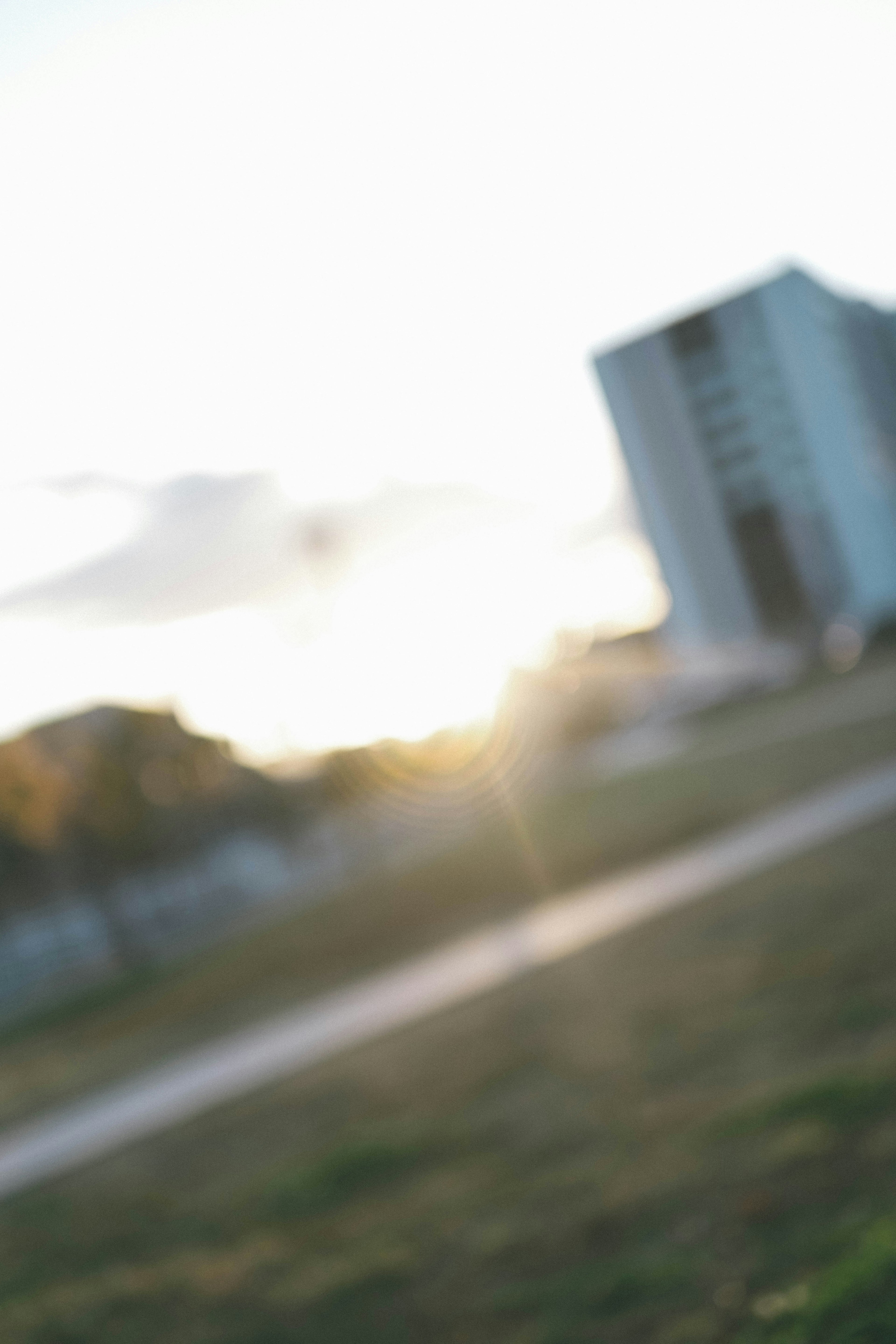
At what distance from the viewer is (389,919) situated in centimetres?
1498

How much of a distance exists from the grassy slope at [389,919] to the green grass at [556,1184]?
429cm

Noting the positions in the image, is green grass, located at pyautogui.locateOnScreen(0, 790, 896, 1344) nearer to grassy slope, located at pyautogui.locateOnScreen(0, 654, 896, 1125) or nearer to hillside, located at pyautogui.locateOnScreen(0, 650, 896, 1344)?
hillside, located at pyautogui.locateOnScreen(0, 650, 896, 1344)

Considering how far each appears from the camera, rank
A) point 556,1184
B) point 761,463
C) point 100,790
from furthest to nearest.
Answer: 1. point 761,463
2. point 100,790
3. point 556,1184

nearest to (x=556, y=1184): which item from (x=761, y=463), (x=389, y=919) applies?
(x=389, y=919)

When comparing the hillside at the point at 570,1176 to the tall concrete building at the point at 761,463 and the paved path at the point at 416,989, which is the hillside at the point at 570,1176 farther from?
A: the tall concrete building at the point at 761,463

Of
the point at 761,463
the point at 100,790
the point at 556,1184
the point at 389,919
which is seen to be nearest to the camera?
the point at 556,1184

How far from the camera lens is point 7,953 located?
2652cm

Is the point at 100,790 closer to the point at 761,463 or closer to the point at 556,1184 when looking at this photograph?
the point at 556,1184

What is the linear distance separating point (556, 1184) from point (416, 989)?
18.1 feet

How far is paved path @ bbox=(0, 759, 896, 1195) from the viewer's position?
923cm

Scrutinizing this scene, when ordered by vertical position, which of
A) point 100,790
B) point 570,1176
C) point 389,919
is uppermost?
point 100,790

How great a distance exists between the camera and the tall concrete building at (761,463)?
3766 cm

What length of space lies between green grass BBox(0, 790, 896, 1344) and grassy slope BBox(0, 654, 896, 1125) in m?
4.29

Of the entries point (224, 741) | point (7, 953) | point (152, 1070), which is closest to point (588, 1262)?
point (152, 1070)
